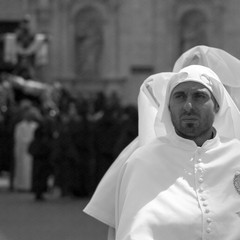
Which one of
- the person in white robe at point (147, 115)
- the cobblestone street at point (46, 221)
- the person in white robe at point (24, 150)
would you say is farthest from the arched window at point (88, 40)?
the person in white robe at point (147, 115)

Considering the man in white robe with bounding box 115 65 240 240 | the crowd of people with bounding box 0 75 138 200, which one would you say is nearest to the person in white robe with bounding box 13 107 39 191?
the crowd of people with bounding box 0 75 138 200

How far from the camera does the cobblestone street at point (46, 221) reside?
11773mm

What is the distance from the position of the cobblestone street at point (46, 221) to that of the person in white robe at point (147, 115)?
16.3 feet

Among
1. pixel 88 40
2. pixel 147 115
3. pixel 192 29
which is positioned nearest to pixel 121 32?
pixel 88 40

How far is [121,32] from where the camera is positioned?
37.1 meters

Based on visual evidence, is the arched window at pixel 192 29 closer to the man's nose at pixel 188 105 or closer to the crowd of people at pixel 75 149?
the crowd of people at pixel 75 149

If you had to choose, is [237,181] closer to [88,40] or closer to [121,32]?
[121,32]

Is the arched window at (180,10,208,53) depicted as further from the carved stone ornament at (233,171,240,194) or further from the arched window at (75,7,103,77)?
the carved stone ornament at (233,171,240,194)

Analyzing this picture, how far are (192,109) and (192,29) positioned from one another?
3313cm

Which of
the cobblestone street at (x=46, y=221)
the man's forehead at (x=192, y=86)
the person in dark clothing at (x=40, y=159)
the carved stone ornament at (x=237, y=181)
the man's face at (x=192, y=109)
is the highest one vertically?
the man's forehead at (x=192, y=86)

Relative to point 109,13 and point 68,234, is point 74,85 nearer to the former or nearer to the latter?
point 109,13

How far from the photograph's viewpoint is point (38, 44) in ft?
93.6

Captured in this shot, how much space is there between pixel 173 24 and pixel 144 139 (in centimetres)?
3228

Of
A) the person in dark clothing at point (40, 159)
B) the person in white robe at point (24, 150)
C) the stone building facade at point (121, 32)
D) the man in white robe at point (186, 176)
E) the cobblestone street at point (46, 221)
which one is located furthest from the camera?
the stone building facade at point (121, 32)
